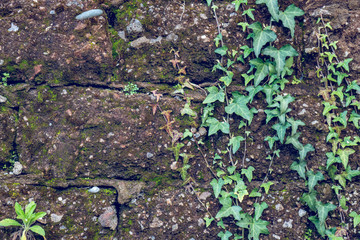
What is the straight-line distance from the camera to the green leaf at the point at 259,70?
7.57ft

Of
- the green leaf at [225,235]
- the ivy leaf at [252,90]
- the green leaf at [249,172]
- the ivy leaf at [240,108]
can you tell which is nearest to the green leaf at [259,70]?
the ivy leaf at [252,90]

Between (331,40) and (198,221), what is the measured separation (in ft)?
6.15

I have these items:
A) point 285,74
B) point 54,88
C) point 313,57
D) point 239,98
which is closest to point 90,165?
point 54,88

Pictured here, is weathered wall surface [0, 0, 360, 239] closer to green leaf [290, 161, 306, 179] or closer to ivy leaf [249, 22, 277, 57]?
green leaf [290, 161, 306, 179]

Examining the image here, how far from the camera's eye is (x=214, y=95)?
2361 mm

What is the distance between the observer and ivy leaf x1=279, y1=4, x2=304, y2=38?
2294 mm

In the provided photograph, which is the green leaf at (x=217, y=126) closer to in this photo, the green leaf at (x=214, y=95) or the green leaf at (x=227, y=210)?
the green leaf at (x=214, y=95)

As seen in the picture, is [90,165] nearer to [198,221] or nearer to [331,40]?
[198,221]

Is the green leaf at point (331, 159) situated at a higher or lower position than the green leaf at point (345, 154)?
lower

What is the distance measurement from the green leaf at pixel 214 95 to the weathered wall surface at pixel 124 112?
8cm

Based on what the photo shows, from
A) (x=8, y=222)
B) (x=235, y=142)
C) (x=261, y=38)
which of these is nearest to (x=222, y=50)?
(x=261, y=38)

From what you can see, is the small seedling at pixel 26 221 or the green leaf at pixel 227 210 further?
the green leaf at pixel 227 210

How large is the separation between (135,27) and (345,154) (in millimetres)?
2031

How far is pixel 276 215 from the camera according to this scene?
2.32 m
